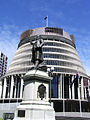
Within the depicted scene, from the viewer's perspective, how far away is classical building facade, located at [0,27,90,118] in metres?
61.1

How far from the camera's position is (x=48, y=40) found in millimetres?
78375

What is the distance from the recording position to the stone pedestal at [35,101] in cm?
1130

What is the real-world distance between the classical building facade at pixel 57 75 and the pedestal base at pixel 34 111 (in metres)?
46.6

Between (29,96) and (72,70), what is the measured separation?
195 feet

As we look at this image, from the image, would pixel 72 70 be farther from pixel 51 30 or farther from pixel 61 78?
pixel 51 30

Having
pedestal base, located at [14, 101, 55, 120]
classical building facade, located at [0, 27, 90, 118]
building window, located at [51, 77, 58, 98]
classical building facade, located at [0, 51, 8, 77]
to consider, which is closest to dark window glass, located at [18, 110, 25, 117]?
pedestal base, located at [14, 101, 55, 120]

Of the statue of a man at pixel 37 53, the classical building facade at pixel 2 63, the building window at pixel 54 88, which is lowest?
the building window at pixel 54 88

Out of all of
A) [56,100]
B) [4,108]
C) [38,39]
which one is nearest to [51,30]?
[56,100]

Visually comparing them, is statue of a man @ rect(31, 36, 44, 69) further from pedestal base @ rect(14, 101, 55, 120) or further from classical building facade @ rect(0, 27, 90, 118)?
classical building facade @ rect(0, 27, 90, 118)

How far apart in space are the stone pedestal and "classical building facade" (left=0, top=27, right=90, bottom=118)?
4613cm

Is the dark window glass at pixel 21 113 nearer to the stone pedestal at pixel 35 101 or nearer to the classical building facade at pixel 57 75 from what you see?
the stone pedestal at pixel 35 101

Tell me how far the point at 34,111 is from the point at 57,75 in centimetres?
5537

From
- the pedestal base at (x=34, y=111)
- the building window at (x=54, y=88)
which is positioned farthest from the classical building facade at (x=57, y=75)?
the pedestal base at (x=34, y=111)

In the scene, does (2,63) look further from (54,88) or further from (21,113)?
(21,113)
